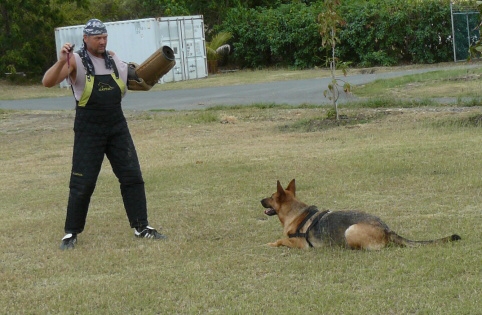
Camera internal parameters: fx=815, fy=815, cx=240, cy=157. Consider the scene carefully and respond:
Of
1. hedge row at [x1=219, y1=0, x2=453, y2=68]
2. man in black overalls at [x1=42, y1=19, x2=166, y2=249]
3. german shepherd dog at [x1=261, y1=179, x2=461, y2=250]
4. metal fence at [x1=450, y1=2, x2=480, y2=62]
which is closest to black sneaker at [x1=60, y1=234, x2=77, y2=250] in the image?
man in black overalls at [x1=42, y1=19, x2=166, y2=249]

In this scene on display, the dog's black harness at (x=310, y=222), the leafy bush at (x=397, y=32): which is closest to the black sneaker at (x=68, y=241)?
the dog's black harness at (x=310, y=222)

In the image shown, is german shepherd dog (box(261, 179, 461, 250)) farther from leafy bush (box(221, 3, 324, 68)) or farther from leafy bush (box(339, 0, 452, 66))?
leafy bush (box(221, 3, 324, 68))

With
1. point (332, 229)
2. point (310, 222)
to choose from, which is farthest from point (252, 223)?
point (332, 229)

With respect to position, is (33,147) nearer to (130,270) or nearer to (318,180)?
(318,180)

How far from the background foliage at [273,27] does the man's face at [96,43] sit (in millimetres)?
22137

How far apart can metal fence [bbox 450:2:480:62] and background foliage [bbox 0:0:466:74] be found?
0.47 metres

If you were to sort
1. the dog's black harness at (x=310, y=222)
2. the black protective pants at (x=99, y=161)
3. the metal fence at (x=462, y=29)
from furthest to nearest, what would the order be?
the metal fence at (x=462, y=29) → the black protective pants at (x=99, y=161) → the dog's black harness at (x=310, y=222)

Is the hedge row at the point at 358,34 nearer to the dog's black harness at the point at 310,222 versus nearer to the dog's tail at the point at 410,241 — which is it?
the dog's black harness at the point at 310,222

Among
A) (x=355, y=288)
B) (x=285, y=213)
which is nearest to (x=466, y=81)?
(x=285, y=213)

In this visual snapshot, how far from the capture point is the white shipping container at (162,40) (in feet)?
104

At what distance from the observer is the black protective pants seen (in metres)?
6.83

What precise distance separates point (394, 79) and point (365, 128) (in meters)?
Answer: 9.08

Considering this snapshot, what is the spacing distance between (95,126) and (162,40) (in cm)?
2557

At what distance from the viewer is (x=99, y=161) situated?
22.8ft
